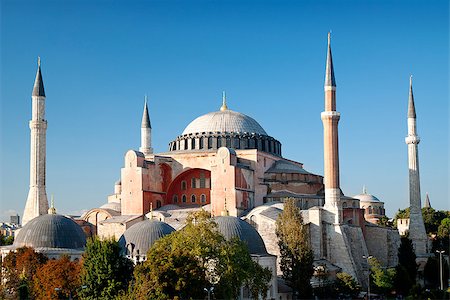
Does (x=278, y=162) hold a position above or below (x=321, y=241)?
above

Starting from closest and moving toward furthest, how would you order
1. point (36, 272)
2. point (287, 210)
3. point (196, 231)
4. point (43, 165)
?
1. point (196, 231)
2. point (36, 272)
3. point (287, 210)
4. point (43, 165)

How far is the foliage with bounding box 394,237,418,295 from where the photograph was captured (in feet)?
108

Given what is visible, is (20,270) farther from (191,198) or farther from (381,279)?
(381,279)

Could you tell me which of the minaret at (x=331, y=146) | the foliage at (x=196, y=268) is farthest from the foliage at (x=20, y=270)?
the minaret at (x=331, y=146)

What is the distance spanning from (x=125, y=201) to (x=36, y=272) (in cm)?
1127

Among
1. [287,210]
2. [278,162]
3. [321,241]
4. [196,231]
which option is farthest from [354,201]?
[196,231]

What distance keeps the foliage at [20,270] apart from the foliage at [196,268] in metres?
4.33

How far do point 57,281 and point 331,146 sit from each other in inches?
591

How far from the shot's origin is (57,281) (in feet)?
80.1

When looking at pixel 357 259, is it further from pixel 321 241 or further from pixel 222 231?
pixel 222 231

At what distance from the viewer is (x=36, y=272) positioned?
26.3 m

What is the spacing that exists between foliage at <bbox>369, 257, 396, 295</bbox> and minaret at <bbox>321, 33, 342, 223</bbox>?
2.50 metres

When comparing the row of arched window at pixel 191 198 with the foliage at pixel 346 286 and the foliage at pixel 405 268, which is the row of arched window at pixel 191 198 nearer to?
the foliage at pixel 346 286

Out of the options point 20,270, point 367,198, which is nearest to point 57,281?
point 20,270
